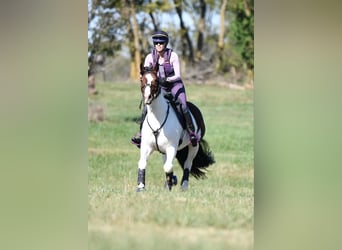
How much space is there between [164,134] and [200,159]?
0.49 metres

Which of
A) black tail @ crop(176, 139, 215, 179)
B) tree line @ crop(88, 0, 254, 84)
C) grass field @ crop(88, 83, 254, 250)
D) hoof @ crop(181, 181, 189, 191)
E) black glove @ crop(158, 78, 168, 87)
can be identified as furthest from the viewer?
tree line @ crop(88, 0, 254, 84)

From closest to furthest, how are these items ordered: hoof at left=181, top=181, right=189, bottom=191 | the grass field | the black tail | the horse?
the grass field < the horse < hoof at left=181, top=181, right=189, bottom=191 < the black tail

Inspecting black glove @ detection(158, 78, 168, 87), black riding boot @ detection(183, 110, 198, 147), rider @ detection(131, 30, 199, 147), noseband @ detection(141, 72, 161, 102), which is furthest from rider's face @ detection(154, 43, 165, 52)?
black riding boot @ detection(183, 110, 198, 147)

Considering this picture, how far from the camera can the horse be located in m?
4.52

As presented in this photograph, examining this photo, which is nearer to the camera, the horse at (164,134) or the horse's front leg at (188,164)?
the horse at (164,134)

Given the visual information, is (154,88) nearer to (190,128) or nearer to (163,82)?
(163,82)

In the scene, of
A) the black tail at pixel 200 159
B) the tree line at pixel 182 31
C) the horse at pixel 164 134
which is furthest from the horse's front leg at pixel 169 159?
the tree line at pixel 182 31

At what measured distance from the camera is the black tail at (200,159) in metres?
4.98

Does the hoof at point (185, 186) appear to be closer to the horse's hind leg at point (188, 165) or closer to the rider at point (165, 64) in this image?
the horse's hind leg at point (188, 165)

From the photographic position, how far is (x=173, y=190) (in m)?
4.79

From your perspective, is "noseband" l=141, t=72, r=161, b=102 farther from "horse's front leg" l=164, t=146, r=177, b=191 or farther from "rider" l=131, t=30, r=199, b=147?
"horse's front leg" l=164, t=146, r=177, b=191

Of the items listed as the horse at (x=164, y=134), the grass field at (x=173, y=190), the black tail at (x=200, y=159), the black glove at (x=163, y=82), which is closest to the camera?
the grass field at (x=173, y=190)

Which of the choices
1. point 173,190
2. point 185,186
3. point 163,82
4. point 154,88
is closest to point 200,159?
point 185,186
